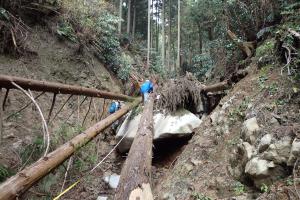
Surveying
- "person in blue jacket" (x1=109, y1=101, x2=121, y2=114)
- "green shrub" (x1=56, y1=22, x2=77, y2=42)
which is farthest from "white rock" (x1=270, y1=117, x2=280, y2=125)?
"green shrub" (x1=56, y1=22, x2=77, y2=42)

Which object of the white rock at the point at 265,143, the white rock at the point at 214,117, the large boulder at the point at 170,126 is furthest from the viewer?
the large boulder at the point at 170,126

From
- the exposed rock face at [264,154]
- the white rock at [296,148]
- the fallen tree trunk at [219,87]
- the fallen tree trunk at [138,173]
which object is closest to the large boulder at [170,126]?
the fallen tree trunk at [219,87]

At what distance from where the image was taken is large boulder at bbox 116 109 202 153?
20.1 ft

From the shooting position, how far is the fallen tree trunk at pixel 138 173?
2898 mm

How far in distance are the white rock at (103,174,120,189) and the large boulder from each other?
976 mm

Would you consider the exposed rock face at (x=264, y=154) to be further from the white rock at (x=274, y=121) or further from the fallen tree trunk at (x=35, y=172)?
the fallen tree trunk at (x=35, y=172)

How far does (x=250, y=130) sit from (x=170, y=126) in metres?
2.43

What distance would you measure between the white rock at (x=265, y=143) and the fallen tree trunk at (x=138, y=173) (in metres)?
1.54

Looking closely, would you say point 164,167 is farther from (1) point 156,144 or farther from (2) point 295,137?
(2) point 295,137

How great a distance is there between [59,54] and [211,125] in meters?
6.90

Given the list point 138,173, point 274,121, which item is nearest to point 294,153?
point 274,121

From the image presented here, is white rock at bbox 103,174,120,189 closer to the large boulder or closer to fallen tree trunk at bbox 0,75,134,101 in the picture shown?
the large boulder

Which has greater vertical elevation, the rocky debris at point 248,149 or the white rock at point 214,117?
the white rock at point 214,117

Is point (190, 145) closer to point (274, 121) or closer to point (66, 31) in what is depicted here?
point (274, 121)
